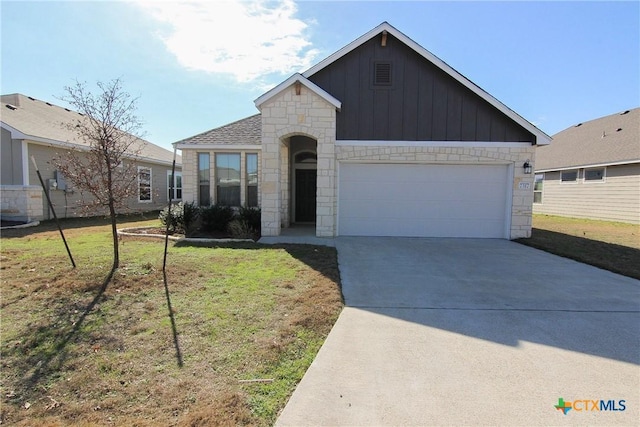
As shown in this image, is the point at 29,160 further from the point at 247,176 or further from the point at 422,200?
the point at 422,200

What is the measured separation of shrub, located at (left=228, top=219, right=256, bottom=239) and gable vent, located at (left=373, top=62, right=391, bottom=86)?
5.88 m

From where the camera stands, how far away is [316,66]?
10211 millimetres

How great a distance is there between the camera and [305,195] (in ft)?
45.9

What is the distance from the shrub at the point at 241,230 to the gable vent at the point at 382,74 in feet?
19.3

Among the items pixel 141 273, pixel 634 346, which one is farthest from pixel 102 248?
pixel 634 346

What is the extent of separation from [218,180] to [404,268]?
29.4ft

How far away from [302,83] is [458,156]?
519cm

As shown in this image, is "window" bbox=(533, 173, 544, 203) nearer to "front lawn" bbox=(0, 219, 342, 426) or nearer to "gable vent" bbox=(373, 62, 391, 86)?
"gable vent" bbox=(373, 62, 391, 86)

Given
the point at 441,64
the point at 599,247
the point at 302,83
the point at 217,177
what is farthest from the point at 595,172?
the point at 217,177

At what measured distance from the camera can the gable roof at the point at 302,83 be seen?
966 cm

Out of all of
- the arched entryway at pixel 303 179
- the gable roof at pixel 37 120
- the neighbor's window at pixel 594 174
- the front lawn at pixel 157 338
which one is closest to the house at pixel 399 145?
the arched entryway at pixel 303 179

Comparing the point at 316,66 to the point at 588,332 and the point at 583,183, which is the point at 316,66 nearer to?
the point at 588,332

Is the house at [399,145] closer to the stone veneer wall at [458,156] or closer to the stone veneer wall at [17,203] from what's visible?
the stone veneer wall at [458,156]

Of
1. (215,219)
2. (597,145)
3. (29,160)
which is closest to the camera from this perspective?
(215,219)
